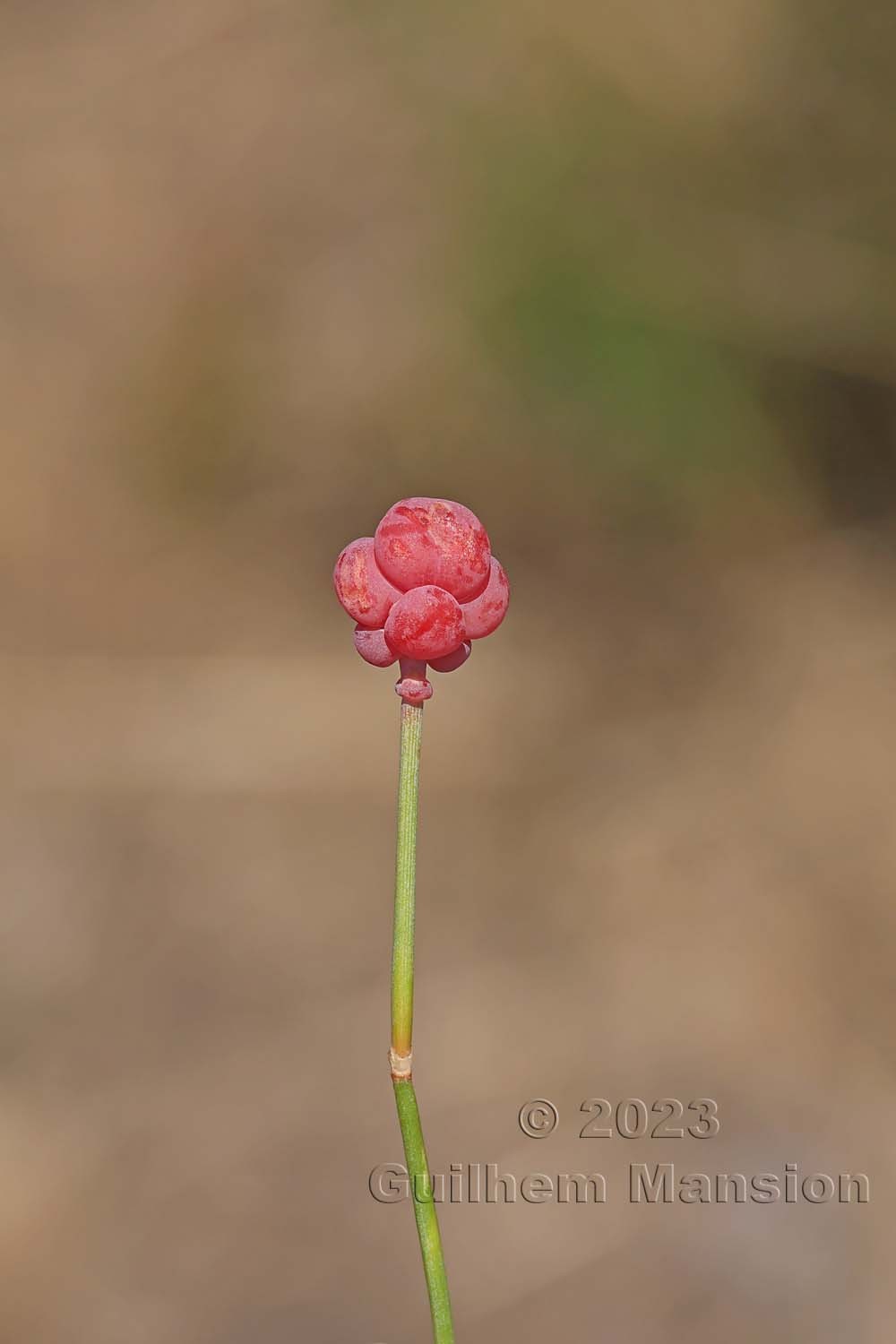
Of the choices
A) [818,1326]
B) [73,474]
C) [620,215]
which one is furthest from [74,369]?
[818,1326]

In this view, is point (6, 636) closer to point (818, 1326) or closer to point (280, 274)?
point (280, 274)

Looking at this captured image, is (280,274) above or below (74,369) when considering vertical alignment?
above

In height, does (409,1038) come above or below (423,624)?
below

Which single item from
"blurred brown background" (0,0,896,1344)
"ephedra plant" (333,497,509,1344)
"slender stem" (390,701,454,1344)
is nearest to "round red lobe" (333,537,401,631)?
"ephedra plant" (333,497,509,1344)

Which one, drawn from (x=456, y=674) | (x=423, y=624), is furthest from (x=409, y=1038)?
(x=456, y=674)

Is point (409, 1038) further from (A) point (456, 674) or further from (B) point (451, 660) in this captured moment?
(A) point (456, 674)

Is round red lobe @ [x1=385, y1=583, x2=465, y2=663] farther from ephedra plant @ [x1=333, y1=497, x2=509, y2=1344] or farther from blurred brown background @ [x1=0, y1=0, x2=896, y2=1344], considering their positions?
blurred brown background @ [x1=0, y1=0, x2=896, y2=1344]
